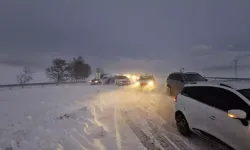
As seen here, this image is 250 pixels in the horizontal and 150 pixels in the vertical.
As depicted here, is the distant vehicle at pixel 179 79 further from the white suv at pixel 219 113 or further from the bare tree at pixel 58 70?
the bare tree at pixel 58 70

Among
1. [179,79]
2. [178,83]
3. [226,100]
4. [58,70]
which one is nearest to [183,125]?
[226,100]

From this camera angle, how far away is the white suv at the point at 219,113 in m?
4.38

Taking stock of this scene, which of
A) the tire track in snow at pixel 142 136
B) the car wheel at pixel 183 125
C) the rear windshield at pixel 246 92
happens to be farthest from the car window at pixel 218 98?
the tire track in snow at pixel 142 136

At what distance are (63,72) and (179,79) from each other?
2864 inches

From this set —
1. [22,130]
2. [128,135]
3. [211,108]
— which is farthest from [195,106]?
[22,130]

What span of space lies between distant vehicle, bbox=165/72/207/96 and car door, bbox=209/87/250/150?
9390 mm

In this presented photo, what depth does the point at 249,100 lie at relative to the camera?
455cm

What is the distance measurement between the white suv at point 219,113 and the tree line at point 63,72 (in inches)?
3029

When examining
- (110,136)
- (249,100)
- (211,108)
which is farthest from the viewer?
(110,136)

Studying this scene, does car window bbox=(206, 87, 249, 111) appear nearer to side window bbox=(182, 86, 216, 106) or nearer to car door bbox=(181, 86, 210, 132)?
side window bbox=(182, 86, 216, 106)

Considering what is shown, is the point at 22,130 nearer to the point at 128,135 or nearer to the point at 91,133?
the point at 91,133

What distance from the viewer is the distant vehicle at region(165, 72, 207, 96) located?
14.9 m

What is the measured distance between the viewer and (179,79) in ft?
50.8

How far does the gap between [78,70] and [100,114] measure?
8169cm
